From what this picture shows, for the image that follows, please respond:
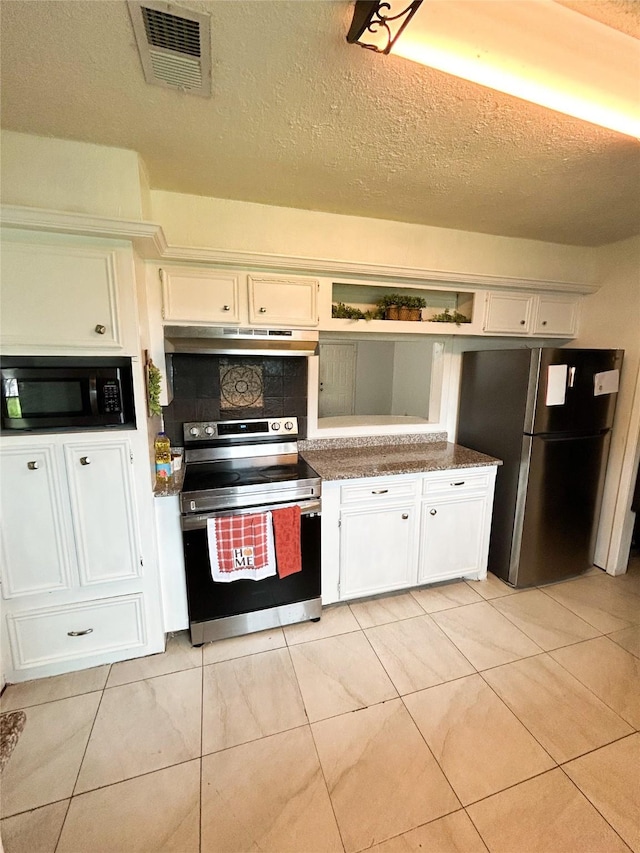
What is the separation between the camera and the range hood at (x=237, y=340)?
189 centimetres

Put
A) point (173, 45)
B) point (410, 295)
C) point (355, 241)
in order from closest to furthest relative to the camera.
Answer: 1. point (173, 45)
2. point (355, 241)
3. point (410, 295)

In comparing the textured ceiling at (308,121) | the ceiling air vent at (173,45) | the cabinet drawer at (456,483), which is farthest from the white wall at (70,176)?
the cabinet drawer at (456,483)

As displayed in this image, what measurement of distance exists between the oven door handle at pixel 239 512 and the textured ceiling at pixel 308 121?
1718 mm

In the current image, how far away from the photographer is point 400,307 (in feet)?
7.84

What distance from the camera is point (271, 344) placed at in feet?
6.59

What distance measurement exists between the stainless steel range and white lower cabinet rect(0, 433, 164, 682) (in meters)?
0.24

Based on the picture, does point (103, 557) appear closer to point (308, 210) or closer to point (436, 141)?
point (308, 210)

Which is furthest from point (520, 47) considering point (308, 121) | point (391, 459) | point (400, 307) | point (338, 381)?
point (338, 381)

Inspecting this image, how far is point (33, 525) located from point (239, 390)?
131 centimetres


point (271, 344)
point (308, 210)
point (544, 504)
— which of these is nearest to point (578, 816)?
point (544, 504)

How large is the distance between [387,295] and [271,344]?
105 centimetres

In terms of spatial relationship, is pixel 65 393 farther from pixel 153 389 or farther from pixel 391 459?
pixel 391 459

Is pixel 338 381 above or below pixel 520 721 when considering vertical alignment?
above

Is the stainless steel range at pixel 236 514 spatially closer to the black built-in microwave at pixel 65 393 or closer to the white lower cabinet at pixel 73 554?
the white lower cabinet at pixel 73 554
